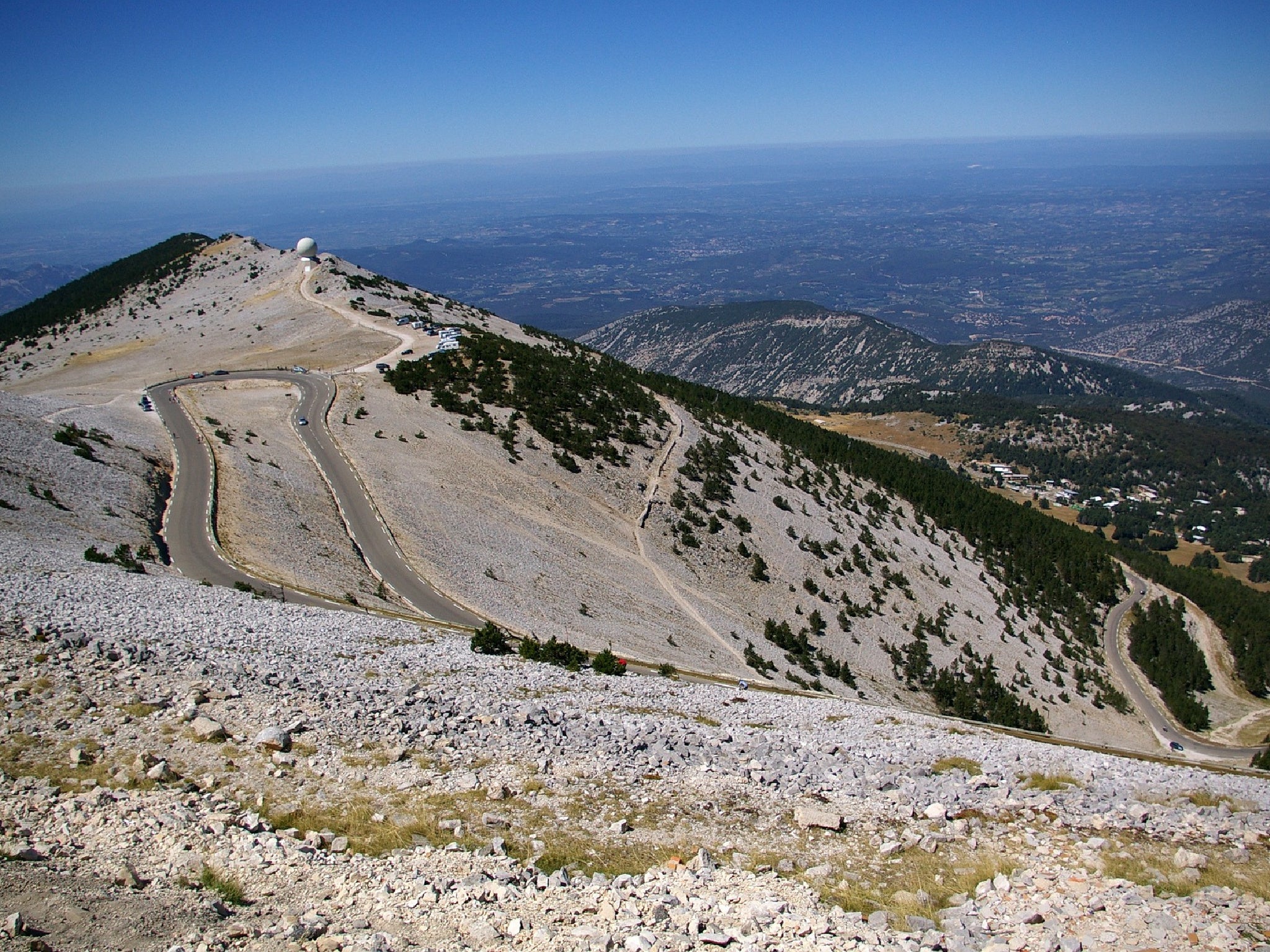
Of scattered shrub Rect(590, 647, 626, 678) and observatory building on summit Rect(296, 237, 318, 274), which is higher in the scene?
observatory building on summit Rect(296, 237, 318, 274)

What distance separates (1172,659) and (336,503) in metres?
67.0

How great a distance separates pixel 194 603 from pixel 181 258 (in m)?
114

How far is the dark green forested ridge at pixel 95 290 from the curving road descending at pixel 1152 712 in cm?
12454

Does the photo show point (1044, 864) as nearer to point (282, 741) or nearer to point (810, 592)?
point (282, 741)

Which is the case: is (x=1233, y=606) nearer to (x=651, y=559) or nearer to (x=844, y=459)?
(x=844, y=459)

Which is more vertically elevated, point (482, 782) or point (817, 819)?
point (482, 782)

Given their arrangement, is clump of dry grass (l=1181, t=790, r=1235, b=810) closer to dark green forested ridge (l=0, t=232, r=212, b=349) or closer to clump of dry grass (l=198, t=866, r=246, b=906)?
clump of dry grass (l=198, t=866, r=246, b=906)

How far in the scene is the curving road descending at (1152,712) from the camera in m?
46.8

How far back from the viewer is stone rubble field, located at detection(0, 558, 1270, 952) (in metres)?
9.34

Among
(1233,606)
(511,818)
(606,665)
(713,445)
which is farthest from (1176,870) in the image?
(1233,606)

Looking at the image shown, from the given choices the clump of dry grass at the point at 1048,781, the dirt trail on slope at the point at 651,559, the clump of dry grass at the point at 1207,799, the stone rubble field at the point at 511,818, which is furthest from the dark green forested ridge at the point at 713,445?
the clump of dry grass at the point at 1207,799

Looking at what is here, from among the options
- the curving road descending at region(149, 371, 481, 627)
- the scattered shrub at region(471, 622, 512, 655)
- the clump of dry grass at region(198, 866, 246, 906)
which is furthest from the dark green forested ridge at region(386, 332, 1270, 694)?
the clump of dry grass at region(198, 866, 246, 906)

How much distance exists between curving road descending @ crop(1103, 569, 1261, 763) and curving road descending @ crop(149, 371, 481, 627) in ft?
154

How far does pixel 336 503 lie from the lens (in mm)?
37562
